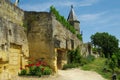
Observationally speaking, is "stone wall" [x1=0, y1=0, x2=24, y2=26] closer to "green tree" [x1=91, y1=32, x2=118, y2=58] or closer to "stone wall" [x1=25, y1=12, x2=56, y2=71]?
"stone wall" [x1=25, y1=12, x2=56, y2=71]

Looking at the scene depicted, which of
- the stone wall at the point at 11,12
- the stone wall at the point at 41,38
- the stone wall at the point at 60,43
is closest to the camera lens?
the stone wall at the point at 11,12

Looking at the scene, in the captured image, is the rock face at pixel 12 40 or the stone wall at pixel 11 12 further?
the stone wall at pixel 11 12

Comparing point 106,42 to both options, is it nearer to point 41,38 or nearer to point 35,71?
point 41,38

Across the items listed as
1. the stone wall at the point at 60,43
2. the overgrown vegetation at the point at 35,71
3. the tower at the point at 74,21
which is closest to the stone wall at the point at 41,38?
the stone wall at the point at 60,43

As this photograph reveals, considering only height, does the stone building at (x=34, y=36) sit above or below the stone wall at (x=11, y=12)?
below

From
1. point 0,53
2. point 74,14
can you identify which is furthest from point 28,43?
point 74,14

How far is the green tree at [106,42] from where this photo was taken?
2704 inches

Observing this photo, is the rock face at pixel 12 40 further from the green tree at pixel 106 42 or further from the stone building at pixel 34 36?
the green tree at pixel 106 42

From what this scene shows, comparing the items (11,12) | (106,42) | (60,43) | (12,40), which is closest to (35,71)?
(12,40)

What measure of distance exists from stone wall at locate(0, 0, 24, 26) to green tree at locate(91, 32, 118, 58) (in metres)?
49.2

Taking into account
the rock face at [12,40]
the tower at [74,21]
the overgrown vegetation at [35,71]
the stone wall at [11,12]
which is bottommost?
the overgrown vegetation at [35,71]

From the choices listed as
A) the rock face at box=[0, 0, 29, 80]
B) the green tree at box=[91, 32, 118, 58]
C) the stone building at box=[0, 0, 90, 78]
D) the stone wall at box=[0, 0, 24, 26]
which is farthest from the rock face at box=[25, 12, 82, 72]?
the green tree at box=[91, 32, 118, 58]

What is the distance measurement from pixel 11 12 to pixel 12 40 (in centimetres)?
210

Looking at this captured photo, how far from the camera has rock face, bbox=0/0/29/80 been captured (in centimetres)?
1465
